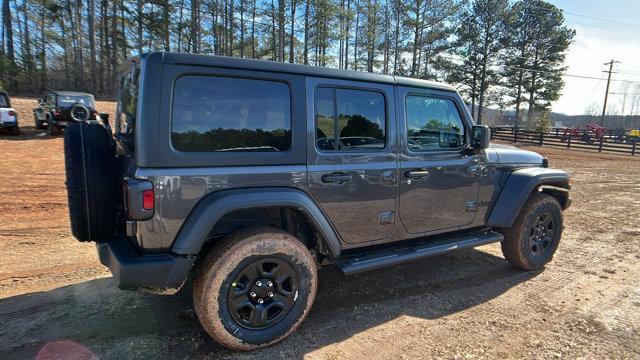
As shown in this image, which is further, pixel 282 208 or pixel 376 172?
pixel 376 172

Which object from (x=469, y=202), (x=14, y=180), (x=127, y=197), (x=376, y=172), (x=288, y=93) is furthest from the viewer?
(x=14, y=180)

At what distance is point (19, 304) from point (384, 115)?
347 centimetres

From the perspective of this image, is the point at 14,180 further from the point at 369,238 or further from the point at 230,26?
the point at 230,26

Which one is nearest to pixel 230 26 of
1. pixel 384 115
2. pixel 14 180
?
pixel 14 180

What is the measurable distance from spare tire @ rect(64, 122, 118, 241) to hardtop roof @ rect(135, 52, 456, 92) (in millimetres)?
690

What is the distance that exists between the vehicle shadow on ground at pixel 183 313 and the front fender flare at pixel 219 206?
0.82m

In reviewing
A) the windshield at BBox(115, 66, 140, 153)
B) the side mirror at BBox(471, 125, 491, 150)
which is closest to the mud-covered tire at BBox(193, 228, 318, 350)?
the windshield at BBox(115, 66, 140, 153)

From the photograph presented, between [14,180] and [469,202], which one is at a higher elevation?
[469,202]

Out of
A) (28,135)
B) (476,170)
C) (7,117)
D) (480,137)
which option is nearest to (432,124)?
(480,137)

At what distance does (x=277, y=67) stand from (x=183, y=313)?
2020 mm

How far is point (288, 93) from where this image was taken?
292 centimetres

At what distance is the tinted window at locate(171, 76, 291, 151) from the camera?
8.38ft

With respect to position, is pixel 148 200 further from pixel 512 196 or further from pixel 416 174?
pixel 512 196

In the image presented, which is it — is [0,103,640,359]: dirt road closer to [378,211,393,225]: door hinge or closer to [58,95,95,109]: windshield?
[378,211,393,225]: door hinge
